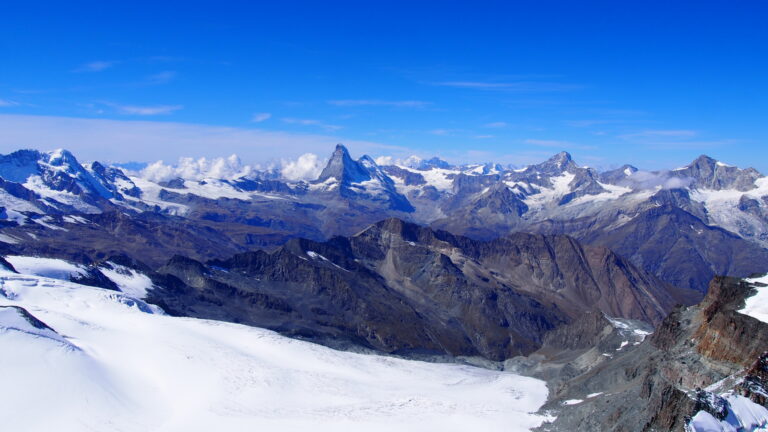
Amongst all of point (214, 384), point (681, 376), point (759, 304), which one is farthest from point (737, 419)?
point (214, 384)

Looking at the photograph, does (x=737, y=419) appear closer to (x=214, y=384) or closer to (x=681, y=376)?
(x=681, y=376)

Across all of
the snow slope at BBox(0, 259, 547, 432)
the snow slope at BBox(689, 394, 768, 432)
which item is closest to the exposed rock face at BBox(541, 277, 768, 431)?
the snow slope at BBox(689, 394, 768, 432)

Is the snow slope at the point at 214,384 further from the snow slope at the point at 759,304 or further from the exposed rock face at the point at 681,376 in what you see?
the snow slope at the point at 759,304

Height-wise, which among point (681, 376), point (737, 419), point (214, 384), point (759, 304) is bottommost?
point (214, 384)

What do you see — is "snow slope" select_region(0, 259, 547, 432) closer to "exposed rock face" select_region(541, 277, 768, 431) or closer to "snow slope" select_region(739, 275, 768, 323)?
"exposed rock face" select_region(541, 277, 768, 431)

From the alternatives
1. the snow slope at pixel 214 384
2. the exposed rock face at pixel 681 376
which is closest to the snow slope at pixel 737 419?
the exposed rock face at pixel 681 376

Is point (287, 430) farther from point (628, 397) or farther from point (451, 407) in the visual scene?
point (628, 397)
